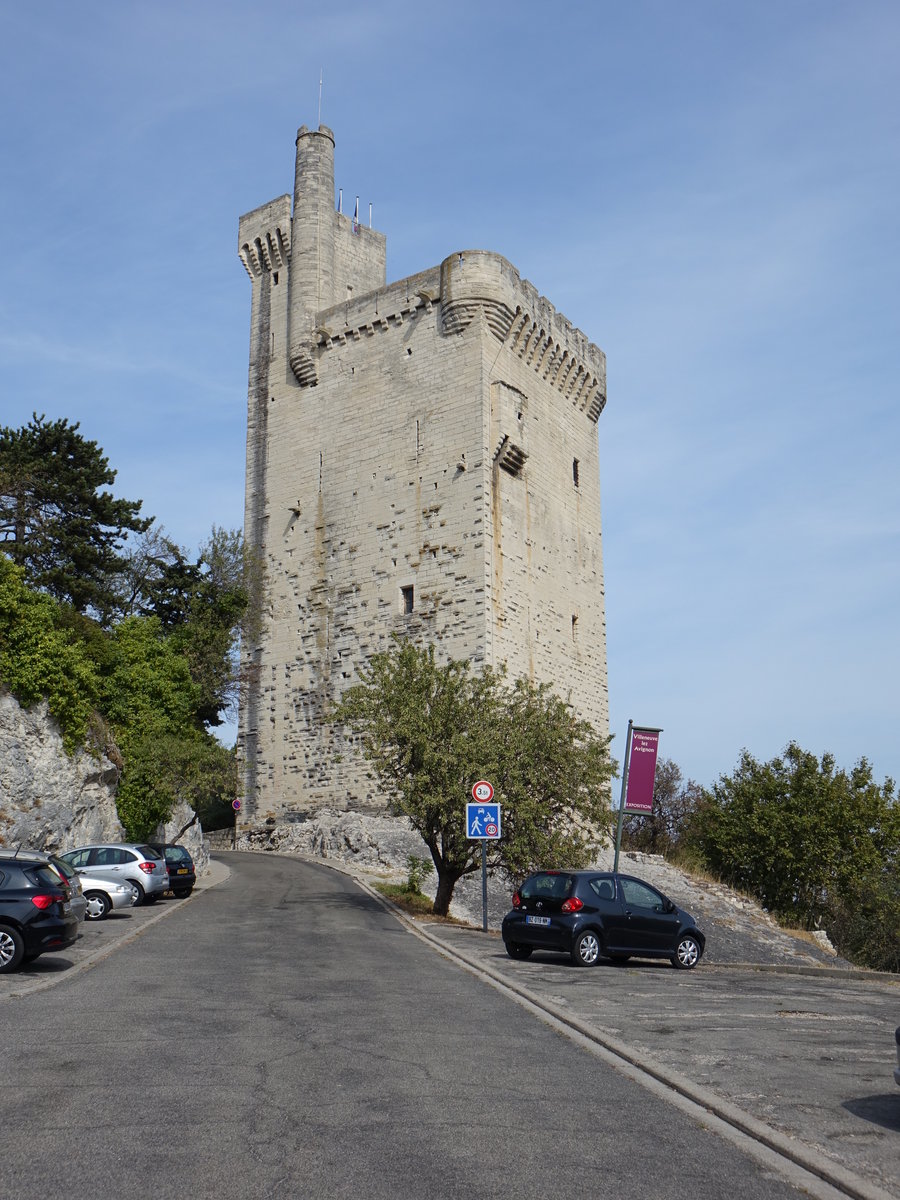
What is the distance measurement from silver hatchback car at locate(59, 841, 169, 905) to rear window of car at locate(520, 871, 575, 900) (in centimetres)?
967

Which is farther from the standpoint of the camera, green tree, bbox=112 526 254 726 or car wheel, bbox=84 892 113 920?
green tree, bbox=112 526 254 726

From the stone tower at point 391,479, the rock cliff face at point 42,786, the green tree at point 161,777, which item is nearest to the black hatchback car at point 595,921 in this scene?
the rock cliff face at point 42,786

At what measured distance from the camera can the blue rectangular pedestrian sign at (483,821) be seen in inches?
790

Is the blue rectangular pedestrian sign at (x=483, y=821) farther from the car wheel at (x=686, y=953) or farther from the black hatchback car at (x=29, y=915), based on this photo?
the black hatchback car at (x=29, y=915)

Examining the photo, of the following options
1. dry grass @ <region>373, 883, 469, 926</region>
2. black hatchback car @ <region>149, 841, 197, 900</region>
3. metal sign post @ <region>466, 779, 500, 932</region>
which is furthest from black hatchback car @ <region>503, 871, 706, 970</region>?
black hatchback car @ <region>149, 841, 197, 900</region>

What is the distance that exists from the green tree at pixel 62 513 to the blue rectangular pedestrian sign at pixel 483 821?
18825mm

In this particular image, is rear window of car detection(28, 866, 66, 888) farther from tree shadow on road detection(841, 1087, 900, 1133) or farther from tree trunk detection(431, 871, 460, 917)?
tree trunk detection(431, 871, 460, 917)

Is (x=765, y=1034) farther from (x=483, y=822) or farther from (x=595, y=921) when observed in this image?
(x=483, y=822)

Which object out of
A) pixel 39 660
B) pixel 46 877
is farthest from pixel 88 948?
pixel 39 660

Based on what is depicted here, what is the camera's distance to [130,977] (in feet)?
39.6

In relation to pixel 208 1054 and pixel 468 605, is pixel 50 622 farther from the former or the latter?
pixel 208 1054

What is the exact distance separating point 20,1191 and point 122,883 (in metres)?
18.2

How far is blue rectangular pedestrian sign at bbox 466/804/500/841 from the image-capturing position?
20.1 metres

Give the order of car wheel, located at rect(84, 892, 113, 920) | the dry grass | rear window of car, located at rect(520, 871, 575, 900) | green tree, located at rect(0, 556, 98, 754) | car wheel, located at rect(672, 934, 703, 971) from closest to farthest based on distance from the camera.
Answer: rear window of car, located at rect(520, 871, 575, 900)
car wheel, located at rect(672, 934, 703, 971)
car wheel, located at rect(84, 892, 113, 920)
the dry grass
green tree, located at rect(0, 556, 98, 754)
